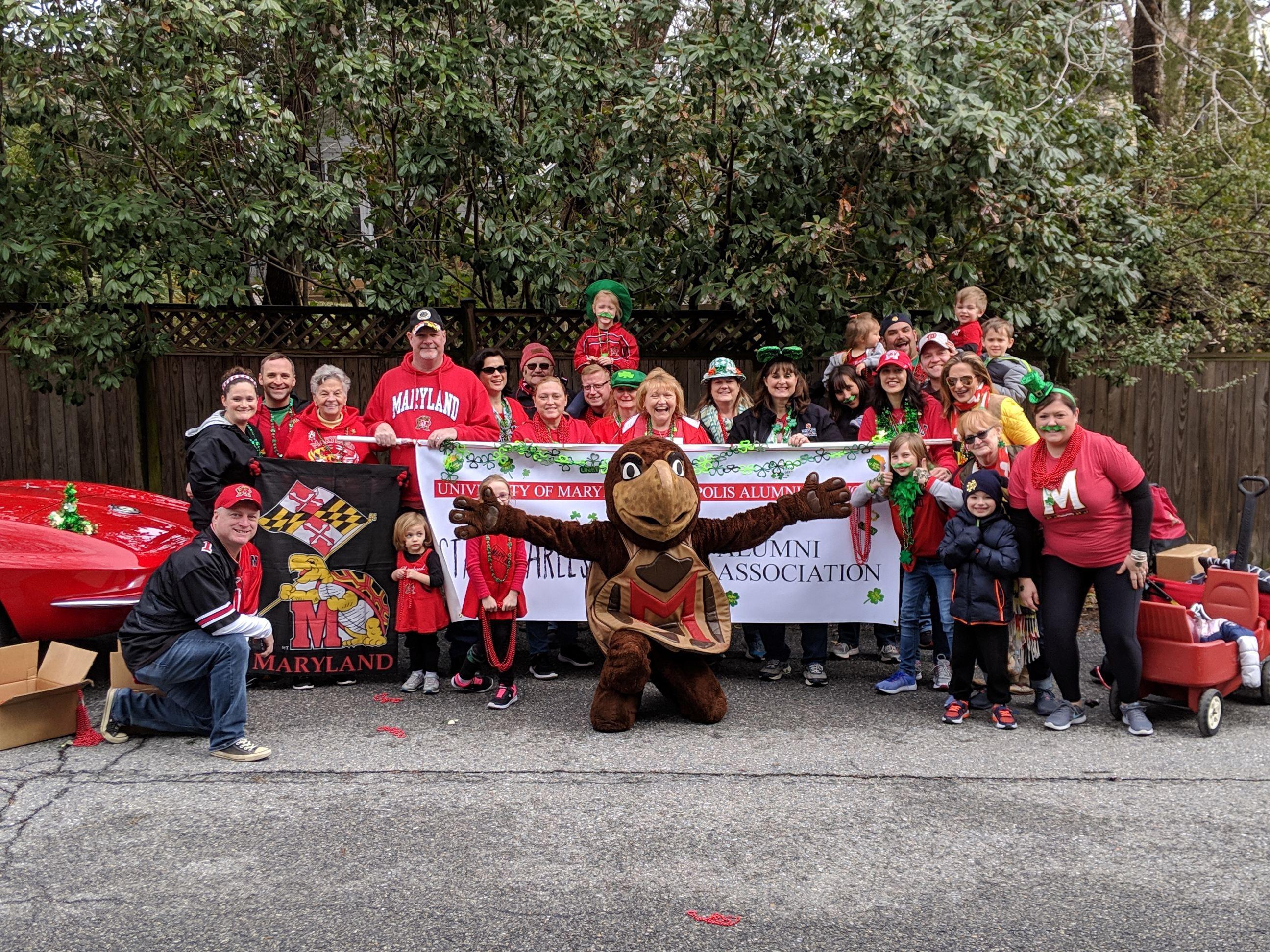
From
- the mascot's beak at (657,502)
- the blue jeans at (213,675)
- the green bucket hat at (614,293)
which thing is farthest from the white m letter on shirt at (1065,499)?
the blue jeans at (213,675)

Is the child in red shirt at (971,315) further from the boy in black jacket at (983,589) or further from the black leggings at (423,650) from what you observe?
the black leggings at (423,650)

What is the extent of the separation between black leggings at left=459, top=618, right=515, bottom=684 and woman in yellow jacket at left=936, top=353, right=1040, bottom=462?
8.87 ft

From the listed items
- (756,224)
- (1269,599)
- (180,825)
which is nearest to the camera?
(180,825)

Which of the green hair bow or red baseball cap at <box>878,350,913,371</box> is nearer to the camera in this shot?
red baseball cap at <box>878,350,913,371</box>

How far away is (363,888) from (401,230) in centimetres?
615

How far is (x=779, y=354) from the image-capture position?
22.8 feet

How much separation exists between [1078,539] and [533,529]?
2.76 m

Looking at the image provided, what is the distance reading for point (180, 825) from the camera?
450 centimetres

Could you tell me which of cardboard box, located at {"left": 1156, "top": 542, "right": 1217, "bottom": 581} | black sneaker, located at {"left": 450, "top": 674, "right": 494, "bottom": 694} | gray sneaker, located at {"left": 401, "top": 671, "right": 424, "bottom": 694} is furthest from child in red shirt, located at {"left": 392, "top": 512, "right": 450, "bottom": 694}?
cardboard box, located at {"left": 1156, "top": 542, "right": 1217, "bottom": 581}

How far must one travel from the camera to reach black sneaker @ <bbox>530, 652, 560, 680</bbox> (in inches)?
268

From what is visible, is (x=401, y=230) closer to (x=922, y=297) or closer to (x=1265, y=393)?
(x=922, y=297)

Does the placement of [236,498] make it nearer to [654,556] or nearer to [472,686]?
[472,686]

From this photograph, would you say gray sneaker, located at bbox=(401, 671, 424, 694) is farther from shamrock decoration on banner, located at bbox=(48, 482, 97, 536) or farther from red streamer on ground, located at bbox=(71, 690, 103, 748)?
shamrock decoration on banner, located at bbox=(48, 482, 97, 536)

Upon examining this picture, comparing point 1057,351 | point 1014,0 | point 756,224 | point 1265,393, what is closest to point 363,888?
point 756,224
